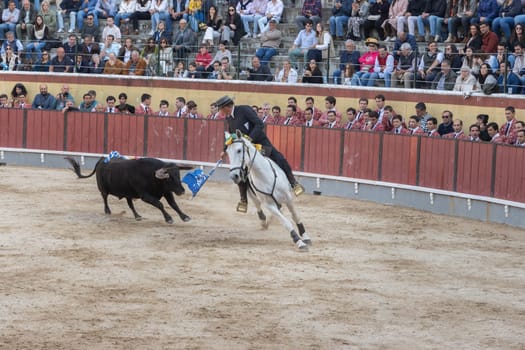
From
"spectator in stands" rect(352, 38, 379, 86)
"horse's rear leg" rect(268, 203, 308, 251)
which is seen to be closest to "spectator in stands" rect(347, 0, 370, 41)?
"spectator in stands" rect(352, 38, 379, 86)

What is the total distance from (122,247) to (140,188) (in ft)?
5.77

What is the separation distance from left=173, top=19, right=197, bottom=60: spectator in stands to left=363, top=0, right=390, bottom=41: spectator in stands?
3.71 m

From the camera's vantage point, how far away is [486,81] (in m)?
17.4

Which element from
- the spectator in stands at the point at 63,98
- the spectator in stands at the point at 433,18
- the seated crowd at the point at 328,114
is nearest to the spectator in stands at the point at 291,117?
the seated crowd at the point at 328,114

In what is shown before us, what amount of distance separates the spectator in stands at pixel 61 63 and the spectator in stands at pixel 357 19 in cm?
609

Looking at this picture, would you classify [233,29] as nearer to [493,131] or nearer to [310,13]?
[310,13]

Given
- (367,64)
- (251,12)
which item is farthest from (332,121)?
(251,12)

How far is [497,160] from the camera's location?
15.9 m

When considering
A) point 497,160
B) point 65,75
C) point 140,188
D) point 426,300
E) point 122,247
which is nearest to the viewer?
point 426,300

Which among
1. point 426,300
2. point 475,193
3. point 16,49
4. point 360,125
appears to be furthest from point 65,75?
point 426,300

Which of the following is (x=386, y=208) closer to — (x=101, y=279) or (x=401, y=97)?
(x=401, y=97)

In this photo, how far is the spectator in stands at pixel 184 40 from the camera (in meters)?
23.1

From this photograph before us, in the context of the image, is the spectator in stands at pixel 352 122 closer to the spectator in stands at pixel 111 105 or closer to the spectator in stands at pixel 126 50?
the spectator in stands at pixel 111 105

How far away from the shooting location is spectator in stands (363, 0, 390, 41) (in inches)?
831
